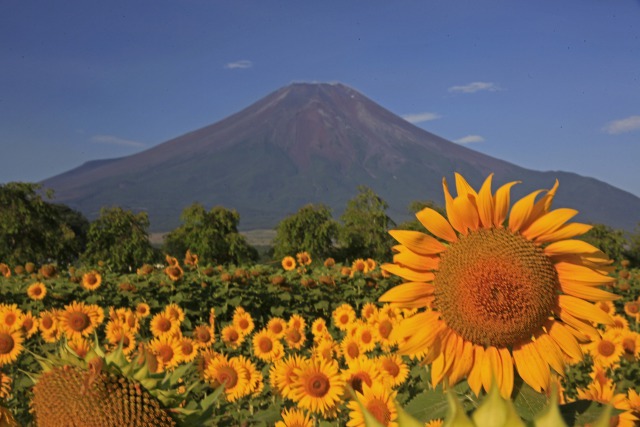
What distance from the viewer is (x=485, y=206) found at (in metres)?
1.89

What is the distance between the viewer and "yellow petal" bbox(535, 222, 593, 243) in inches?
73.0

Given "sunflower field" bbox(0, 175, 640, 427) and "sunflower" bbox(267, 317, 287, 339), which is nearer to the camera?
"sunflower field" bbox(0, 175, 640, 427)

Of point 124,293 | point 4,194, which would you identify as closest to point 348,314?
point 124,293

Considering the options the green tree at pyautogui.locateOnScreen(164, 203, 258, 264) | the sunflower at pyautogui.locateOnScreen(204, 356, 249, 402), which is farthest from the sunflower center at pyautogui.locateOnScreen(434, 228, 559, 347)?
the green tree at pyautogui.locateOnScreen(164, 203, 258, 264)

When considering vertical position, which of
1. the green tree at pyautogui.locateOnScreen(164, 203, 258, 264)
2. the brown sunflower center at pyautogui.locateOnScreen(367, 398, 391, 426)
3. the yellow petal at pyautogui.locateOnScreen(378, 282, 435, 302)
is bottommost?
the green tree at pyautogui.locateOnScreen(164, 203, 258, 264)

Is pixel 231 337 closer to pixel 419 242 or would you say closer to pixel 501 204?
pixel 419 242

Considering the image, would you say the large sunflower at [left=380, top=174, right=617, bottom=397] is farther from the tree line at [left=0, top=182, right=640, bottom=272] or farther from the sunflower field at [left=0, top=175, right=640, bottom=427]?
the tree line at [left=0, top=182, right=640, bottom=272]

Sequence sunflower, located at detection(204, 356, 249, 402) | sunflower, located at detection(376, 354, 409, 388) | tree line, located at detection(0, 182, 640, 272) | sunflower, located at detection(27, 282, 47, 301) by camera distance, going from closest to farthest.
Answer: sunflower, located at detection(204, 356, 249, 402), sunflower, located at detection(376, 354, 409, 388), sunflower, located at detection(27, 282, 47, 301), tree line, located at detection(0, 182, 640, 272)

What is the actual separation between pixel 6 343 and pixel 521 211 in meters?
4.24

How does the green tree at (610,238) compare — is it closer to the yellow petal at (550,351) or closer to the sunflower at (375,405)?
the sunflower at (375,405)

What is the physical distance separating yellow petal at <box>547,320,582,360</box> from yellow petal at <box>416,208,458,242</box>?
38 centimetres

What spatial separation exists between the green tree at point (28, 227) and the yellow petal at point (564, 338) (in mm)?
30100

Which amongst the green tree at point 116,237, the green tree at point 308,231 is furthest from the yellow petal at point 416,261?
the green tree at point 308,231

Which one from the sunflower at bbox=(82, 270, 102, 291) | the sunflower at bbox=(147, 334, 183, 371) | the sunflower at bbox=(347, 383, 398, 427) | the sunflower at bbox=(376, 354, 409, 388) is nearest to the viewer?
the sunflower at bbox=(347, 383, 398, 427)
